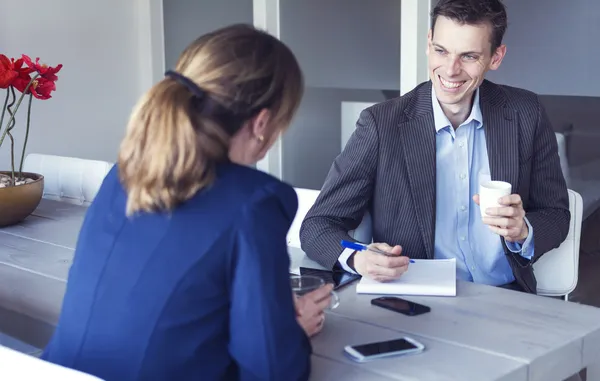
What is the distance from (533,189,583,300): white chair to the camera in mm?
2084

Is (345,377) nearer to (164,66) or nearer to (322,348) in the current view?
(322,348)

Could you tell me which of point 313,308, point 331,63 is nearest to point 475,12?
point 313,308

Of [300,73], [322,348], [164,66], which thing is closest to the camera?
[300,73]

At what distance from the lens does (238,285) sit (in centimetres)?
114

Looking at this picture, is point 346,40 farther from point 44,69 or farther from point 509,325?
point 509,325

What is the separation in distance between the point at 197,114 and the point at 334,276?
76 cm

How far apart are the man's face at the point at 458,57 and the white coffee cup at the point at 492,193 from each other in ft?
1.40

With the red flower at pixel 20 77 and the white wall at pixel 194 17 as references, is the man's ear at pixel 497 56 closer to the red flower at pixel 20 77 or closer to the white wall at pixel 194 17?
the red flower at pixel 20 77

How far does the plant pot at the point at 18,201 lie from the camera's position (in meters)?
2.39

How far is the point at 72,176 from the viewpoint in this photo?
2984 mm

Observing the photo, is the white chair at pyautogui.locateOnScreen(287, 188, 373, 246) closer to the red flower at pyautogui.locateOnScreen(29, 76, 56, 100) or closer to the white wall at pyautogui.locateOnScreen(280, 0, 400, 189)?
the red flower at pyautogui.locateOnScreen(29, 76, 56, 100)

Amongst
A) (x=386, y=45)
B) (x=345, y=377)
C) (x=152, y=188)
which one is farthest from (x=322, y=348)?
(x=386, y=45)

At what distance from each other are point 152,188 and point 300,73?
0.29 metres

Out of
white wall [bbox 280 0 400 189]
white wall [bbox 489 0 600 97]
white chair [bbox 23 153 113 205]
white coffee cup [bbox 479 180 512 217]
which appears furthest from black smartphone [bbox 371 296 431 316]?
white wall [bbox 280 0 400 189]
